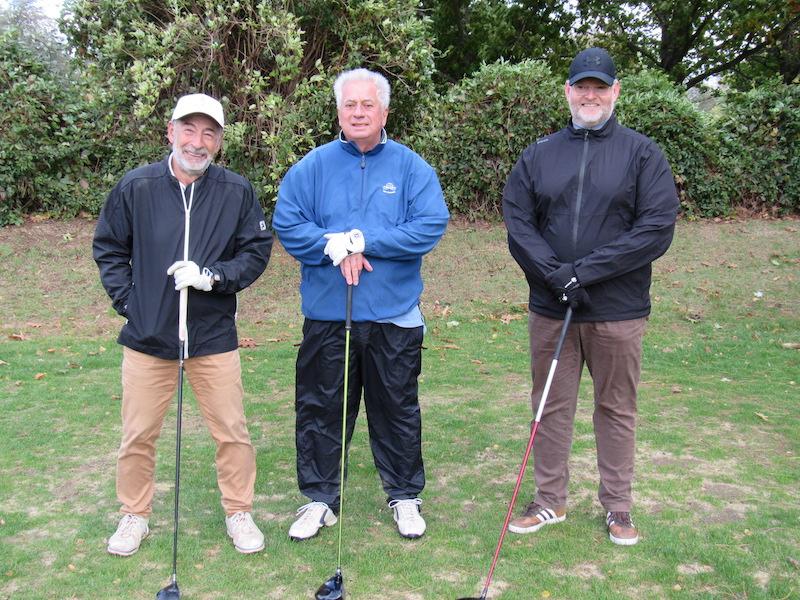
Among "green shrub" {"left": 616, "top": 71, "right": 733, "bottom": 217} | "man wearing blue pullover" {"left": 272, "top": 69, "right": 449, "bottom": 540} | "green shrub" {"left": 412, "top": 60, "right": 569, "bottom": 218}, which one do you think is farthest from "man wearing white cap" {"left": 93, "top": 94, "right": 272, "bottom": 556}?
"green shrub" {"left": 616, "top": 71, "right": 733, "bottom": 217}

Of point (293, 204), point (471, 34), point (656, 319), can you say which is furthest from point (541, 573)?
point (471, 34)

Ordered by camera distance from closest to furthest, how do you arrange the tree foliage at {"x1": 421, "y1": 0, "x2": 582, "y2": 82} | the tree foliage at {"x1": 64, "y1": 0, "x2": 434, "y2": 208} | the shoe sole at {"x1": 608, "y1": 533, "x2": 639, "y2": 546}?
the shoe sole at {"x1": 608, "y1": 533, "x2": 639, "y2": 546}
the tree foliage at {"x1": 64, "y1": 0, "x2": 434, "y2": 208}
the tree foliage at {"x1": 421, "y1": 0, "x2": 582, "y2": 82}

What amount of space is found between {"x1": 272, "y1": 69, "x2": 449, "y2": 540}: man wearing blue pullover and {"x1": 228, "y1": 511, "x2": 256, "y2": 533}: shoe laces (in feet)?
0.70

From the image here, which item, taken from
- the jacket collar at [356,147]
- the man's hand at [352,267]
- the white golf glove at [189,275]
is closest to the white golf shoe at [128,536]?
the white golf glove at [189,275]

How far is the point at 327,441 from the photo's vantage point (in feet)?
13.5

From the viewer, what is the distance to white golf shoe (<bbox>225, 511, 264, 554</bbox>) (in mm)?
3781

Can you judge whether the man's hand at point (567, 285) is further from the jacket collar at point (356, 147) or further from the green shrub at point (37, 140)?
the green shrub at point (37, 140)

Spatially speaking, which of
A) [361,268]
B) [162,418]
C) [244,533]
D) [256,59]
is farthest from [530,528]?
[256,59]

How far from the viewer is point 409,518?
4.02 meters

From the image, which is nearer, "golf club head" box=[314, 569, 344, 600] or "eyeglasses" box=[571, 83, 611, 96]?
"golf club head" box=[314, 569, 344, 600]

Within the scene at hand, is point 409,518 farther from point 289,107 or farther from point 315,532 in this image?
point 289,107

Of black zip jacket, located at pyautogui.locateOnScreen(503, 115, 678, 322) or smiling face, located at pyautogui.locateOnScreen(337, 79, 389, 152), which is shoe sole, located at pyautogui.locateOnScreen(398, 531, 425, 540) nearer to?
black zip jacket, located at pyautogui.locateOnScreen(503, 115, 678, 322)

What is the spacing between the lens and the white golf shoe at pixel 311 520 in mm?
3916

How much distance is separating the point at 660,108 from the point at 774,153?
208 centimetres
